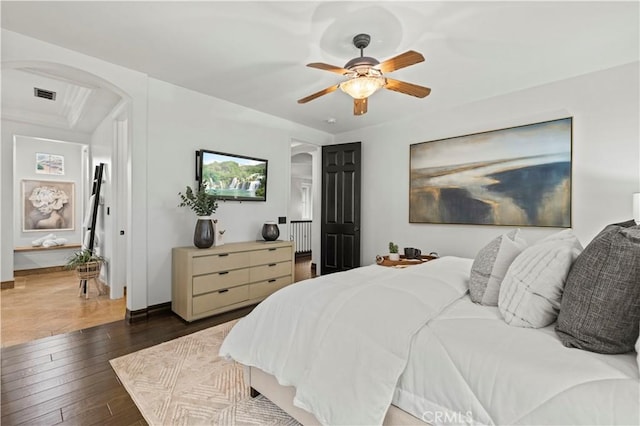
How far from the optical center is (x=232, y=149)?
12.7 ft

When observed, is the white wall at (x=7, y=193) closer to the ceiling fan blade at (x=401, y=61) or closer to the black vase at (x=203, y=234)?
the black vase at (x=203, y=234)

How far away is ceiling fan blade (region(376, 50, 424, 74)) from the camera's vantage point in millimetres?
1905

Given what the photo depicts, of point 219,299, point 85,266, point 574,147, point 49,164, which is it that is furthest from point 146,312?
point 574,147

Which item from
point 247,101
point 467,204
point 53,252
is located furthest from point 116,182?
point 467,204

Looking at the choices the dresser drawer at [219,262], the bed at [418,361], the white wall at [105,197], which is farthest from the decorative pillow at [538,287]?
the white wall at [105,197]

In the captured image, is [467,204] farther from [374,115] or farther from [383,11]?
[383,11]

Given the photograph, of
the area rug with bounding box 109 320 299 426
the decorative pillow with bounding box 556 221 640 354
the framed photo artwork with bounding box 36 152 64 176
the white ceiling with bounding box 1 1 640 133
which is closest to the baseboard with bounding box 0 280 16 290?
the framed photo artwork with bounding box 36 152 64 176

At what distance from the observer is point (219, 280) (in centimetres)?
322

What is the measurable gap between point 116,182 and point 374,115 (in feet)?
11.9

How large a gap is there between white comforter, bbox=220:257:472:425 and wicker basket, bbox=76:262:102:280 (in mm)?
3239

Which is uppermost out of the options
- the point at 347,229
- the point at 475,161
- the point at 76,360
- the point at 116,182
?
the point at 475,161

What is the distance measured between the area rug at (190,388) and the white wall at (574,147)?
298 centimetres

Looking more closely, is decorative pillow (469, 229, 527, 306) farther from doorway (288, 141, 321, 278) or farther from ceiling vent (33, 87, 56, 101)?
ceiling vent (33, 87, 56, 101)

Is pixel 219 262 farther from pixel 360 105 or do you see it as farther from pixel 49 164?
pixel 49 164
